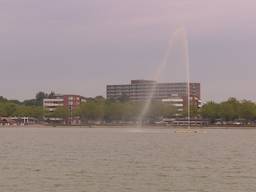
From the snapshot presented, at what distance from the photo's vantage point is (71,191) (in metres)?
37.1

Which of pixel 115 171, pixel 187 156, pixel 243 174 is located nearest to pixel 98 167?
pixel 115 171

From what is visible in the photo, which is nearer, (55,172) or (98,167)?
(55,172)

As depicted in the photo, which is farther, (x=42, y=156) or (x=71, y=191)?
(x=42, y=156)

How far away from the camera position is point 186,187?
39.1 m

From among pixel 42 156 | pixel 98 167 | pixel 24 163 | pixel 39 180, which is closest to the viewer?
pixel 39 180

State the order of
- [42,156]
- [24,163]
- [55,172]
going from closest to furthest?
[55,172] < [24,163] < [42,156]

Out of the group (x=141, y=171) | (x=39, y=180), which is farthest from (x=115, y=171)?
(x=39, y=180)

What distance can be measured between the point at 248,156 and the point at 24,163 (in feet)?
73.2

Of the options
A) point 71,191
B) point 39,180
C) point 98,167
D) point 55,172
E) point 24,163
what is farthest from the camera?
point 24,163

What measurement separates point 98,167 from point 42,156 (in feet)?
42.3

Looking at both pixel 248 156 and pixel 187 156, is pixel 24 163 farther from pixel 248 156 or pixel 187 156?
pixel 248 156

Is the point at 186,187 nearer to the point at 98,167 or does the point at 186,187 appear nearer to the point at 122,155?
the point at 98,167

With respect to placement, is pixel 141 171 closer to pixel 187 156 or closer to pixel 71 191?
pixel 71 191

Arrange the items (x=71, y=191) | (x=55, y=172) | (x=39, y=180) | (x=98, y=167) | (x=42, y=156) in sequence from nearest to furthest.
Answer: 1. (x=71, y=191)
2. (x=39, y=180)
3. (x=55, y=172)
4. (x=98, y=167)
5. (x=42, y=156)
